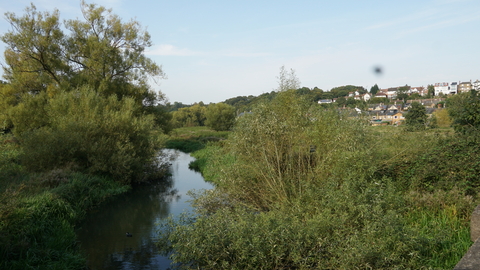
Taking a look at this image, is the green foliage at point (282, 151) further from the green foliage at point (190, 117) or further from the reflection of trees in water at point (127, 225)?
the green foliage at point (190, 117)

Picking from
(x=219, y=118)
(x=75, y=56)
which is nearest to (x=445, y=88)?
(x=219, y=118)

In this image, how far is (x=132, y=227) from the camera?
1134 cm

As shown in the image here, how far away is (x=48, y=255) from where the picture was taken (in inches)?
297

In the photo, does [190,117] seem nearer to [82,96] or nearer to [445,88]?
[82,96]

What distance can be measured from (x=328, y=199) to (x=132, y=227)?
6.91 meters

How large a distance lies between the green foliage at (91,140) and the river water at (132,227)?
167 cm

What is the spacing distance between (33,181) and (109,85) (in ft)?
42.2

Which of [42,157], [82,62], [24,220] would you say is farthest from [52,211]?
[82,62]

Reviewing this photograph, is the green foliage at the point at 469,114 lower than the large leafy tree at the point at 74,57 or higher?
lower

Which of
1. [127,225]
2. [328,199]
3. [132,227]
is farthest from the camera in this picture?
[127,225]

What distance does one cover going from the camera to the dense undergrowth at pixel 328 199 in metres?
5.99

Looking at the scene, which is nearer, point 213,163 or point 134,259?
point 134,259

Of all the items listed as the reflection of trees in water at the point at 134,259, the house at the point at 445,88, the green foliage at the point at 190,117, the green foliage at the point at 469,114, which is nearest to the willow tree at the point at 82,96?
the reflection of trees in water at the point at 134,259

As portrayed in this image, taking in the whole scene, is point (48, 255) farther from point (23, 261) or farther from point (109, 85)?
point (109, 85)
